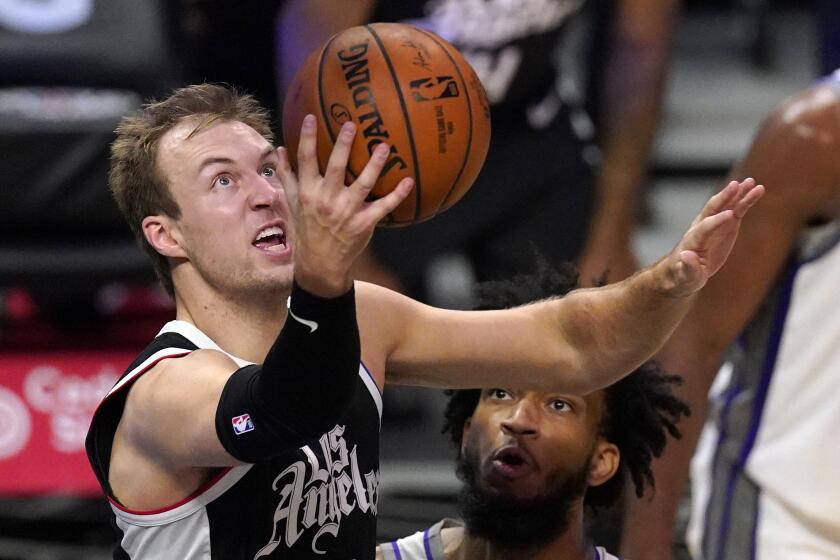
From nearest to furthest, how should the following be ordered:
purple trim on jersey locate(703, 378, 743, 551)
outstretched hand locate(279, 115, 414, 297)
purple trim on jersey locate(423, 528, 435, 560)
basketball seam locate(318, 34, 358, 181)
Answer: outstretched hand locate(279, 115, 414, 297) → basketball seam locate(318, 34, 358, 181) → purple trim on jersey locate(423, 528, 435, 560) → purple trim on jersey locate(703, 378, 743, 551)

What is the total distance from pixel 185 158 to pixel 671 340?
1.18m

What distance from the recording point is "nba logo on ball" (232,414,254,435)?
2306mm

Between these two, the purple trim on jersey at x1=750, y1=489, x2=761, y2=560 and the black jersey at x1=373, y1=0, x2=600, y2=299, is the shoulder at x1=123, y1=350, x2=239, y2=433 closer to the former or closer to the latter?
the purple trim on jersey at x1=750, y1=489, x2=761, y2=560

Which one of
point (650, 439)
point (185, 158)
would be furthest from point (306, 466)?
point (650, 439)

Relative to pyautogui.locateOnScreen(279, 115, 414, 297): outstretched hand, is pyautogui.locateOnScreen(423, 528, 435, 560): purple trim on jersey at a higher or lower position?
lower

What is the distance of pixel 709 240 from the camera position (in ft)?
8.37

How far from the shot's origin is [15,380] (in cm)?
485

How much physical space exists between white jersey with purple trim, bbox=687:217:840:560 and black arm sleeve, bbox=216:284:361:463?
A: 141 centimetres

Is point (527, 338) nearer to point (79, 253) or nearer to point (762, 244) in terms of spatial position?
point (762, 244)

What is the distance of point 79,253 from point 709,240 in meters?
2.61

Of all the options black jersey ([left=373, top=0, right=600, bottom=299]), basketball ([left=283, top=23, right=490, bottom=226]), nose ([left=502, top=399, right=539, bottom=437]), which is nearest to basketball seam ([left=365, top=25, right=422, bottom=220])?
basketball ([left=283, top=23, right=490, bottom=226])

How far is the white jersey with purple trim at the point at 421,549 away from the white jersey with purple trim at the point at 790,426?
508 millimetres

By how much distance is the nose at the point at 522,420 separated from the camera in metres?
2.95

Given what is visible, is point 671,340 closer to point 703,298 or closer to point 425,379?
point 703,298
